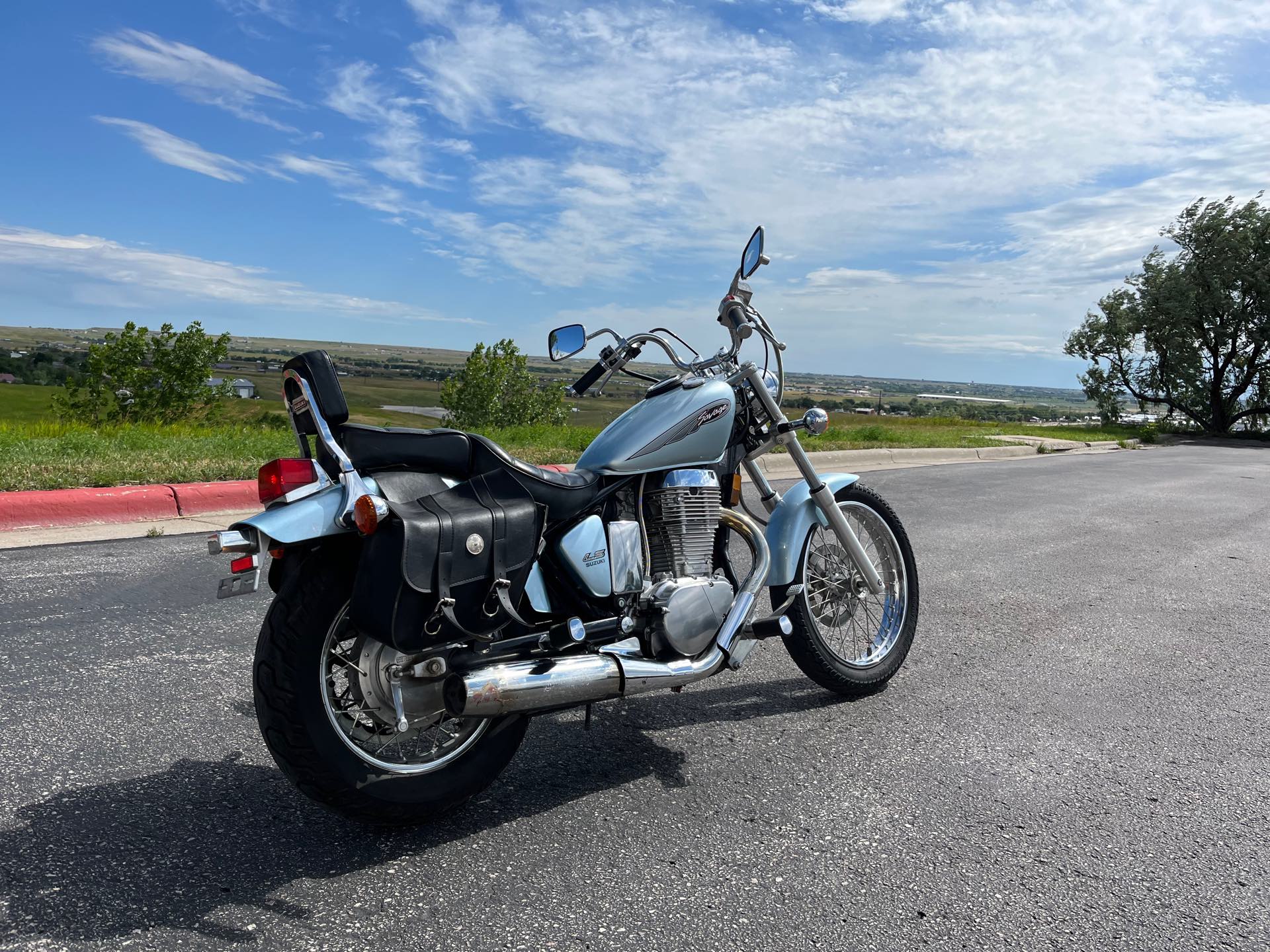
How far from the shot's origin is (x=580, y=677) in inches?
114

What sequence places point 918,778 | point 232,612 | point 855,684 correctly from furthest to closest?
1. point 232,612
2. point 855,684
3. point 918,778

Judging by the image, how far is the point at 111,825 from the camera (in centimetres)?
271

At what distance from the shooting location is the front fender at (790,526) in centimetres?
374

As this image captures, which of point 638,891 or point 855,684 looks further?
point 855,684

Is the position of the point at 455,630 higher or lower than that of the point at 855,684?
higher

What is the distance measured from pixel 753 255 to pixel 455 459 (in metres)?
1.58

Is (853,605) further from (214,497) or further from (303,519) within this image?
(214,497)

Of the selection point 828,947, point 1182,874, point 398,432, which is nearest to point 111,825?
point 398,432

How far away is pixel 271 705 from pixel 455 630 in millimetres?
510

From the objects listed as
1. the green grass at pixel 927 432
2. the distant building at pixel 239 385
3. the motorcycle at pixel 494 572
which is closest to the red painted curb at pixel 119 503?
the motorcycle at pixel 494 572

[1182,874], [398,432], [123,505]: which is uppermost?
[398,432]

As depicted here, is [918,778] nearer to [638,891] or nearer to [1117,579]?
[638,891]

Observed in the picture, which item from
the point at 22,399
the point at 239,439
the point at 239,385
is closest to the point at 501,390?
the point at 22,399

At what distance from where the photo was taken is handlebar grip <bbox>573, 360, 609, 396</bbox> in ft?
12.1
